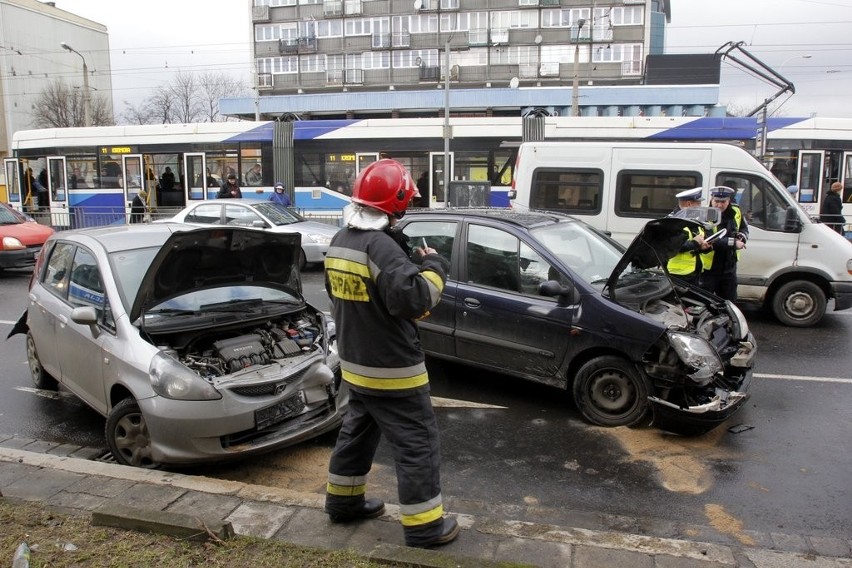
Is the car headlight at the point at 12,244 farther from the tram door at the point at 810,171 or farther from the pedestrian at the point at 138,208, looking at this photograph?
the tram door at the point at 810,171

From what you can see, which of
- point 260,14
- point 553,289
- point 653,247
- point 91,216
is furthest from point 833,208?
point 260,14

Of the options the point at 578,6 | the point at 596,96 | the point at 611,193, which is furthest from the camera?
the point at 578,6

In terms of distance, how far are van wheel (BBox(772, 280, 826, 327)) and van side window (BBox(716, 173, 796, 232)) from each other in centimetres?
82

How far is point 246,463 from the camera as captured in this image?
472 centimetres

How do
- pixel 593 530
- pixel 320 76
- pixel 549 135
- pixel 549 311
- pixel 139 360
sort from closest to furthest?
pixel 593 530 → pixel 139 360 → pixel 549 311 → pixel 549 135 → pixel 320 76

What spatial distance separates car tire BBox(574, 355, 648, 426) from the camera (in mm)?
5168

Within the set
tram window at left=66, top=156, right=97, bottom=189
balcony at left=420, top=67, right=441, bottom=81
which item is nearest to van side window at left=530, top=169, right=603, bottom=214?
tram window at left=66, top=156, right=97, bottom=189

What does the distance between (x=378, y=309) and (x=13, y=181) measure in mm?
23813

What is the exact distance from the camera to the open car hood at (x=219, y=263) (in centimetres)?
466

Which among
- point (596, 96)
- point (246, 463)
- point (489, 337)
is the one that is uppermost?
point (596, 96)

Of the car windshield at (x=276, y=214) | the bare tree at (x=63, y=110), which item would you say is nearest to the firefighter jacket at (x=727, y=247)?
the car windshield at (x=276, y=214)

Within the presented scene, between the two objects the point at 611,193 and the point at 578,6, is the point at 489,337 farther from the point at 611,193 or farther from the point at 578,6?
the point at 578,6

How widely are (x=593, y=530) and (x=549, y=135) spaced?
14508 millimetres

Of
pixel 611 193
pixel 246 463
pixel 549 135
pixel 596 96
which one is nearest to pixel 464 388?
pixel 246 463
